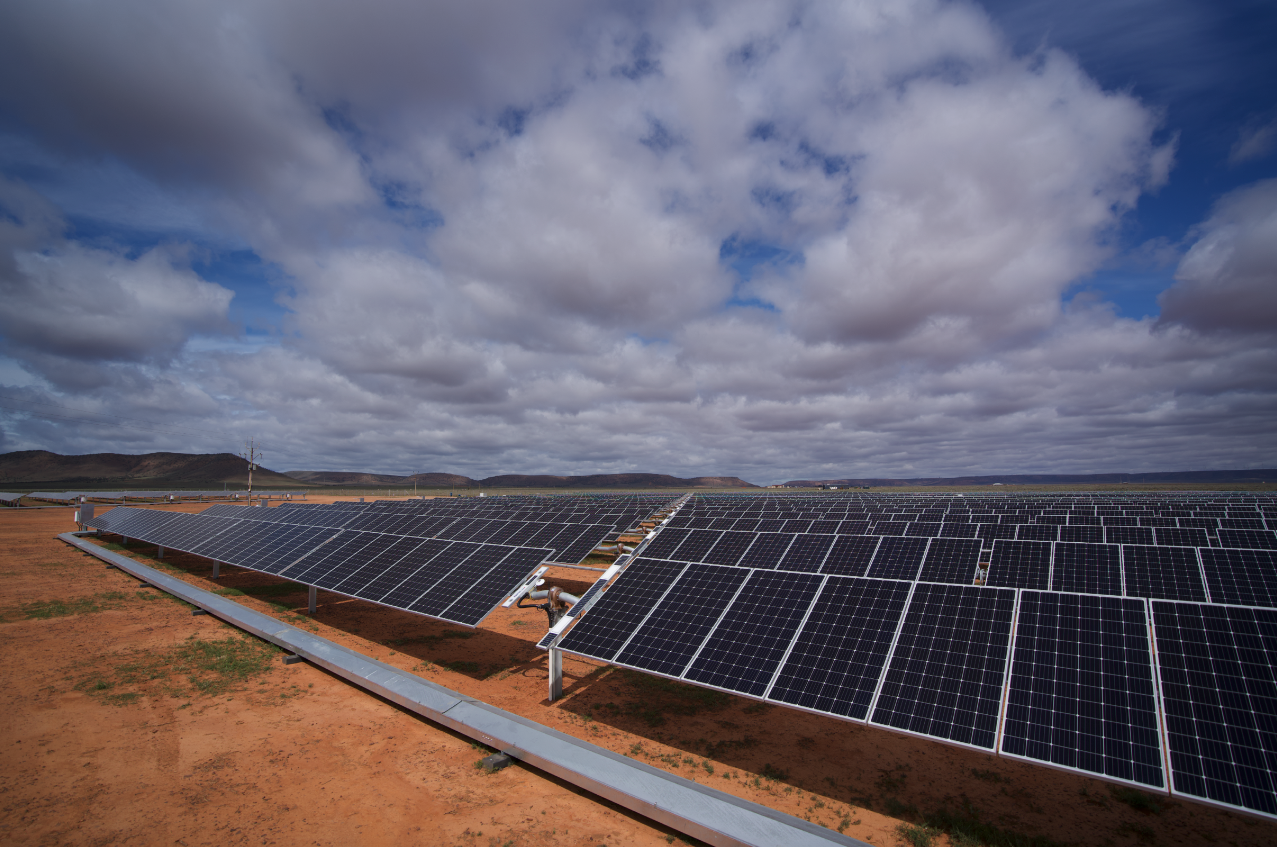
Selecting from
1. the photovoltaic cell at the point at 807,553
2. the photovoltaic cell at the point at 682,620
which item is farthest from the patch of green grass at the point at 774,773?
the photovoltaic cell at the point at 807,553

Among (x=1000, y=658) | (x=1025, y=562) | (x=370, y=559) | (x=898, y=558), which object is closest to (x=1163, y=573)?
(x=1025, y=562)

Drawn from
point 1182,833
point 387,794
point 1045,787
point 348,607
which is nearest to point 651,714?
point 387,794

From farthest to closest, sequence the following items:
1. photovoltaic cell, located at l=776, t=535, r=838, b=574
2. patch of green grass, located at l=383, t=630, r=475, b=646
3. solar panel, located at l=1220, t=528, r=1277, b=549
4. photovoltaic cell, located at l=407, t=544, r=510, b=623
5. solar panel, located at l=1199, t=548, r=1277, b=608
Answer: solar panel, located at l=1220, t=528, r=1277, b=549, patch of green grass, located at l=383, t=630, r=475, b=646, photovoltaic cell, located at l=776, t=535, r=838, b=574, solar panel, located at l=1199, t=548, r=1277, b=608, photovoltaic cell, located at l=407, t=544, r=510, b=623

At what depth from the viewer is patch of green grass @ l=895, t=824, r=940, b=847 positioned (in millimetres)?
6934

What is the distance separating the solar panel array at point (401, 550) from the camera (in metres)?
12.3

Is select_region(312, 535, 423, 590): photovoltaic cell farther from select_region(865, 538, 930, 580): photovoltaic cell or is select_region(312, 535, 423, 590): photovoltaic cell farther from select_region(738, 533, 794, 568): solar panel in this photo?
select_region(865, 538, 930, 580): photovoltaic cell

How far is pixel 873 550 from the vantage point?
15570mm

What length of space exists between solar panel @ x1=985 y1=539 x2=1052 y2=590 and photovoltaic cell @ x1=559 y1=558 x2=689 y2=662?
31.8ft

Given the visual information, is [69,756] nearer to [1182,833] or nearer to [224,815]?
[224,815]

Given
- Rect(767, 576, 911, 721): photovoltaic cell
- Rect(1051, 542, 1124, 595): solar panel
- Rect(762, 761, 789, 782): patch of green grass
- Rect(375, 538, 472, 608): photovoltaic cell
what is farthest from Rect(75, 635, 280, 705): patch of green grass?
Rect(1051, 542, 1124, 595): solar panel

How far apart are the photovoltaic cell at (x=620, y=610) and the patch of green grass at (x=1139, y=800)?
26.3 ft

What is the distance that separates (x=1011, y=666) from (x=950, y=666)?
2.36 ft

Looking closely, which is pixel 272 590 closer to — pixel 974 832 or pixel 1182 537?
pixel 974 832

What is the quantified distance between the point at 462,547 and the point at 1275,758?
1526cm
